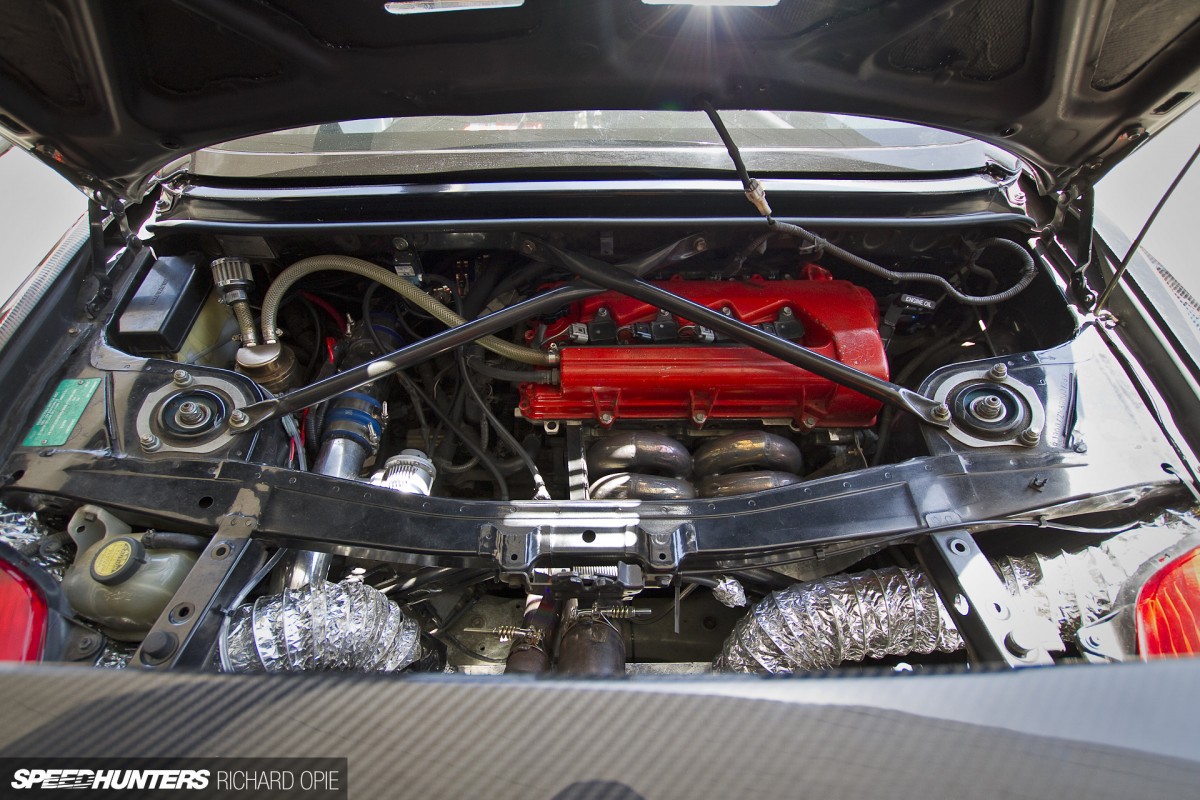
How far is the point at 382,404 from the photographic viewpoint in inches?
60.8

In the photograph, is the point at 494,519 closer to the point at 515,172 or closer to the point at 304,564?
the point at 304,564

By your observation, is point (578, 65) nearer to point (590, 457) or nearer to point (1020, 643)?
point (590, 457)

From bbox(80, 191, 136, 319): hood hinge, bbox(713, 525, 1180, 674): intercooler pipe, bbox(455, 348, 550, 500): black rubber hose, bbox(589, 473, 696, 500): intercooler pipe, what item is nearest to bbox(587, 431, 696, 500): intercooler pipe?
bbox(589, 473, 696, 500): intercooler pipe

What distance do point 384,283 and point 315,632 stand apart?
790 millimetres

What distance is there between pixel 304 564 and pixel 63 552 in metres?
0.40

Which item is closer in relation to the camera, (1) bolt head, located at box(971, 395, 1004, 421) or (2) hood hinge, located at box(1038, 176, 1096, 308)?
(1) bolt head, located at box(971, 395, 1004, 421)

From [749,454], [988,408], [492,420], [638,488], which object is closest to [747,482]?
[749,454]

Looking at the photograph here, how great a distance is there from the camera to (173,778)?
1.97 feet

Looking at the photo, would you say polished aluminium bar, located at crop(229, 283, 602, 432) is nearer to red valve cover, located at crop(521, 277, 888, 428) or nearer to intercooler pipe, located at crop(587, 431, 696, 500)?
red valve cover, located at crop(521, 277, 888, 428)

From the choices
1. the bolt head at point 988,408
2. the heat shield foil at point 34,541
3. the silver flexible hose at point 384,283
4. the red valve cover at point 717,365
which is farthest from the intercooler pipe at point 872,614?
the heat shield foil at point 34,541

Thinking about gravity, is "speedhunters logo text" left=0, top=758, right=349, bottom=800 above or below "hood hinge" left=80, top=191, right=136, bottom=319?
below

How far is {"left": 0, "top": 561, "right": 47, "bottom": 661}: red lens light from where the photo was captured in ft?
2.87

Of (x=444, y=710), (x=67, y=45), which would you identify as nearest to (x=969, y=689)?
(x=444, y=710)

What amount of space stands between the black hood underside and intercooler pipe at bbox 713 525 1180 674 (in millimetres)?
839
